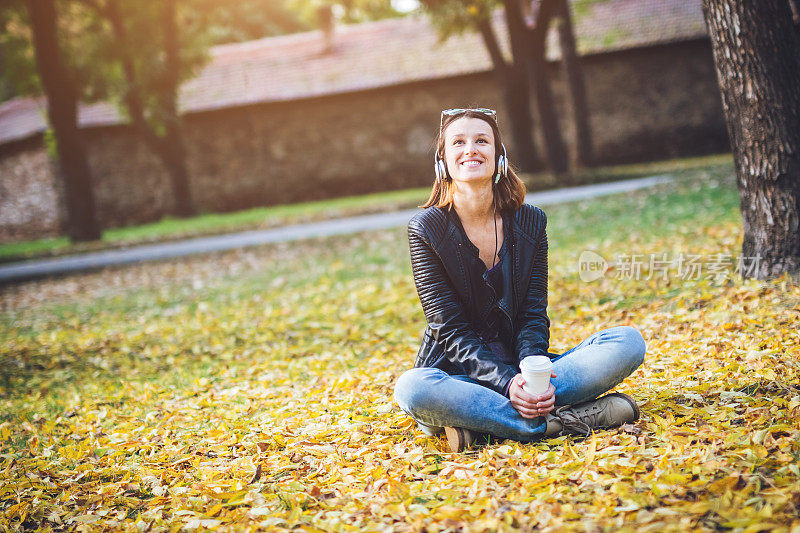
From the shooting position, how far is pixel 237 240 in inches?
582

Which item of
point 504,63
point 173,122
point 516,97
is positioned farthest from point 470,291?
point 173,122

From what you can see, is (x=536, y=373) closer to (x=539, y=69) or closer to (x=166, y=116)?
(x=539, y=69)

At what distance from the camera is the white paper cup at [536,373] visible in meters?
2.92

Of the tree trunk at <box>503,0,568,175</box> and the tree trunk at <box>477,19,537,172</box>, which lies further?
the tree trunk at <box>477,19,537,172</box>

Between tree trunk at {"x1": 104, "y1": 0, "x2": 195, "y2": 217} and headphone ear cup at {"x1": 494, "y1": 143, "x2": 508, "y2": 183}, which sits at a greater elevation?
tree trunk at {"x1": 104, "y1": 0, "x2": 195, "y2": 217}

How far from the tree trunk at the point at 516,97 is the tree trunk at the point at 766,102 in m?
12.2

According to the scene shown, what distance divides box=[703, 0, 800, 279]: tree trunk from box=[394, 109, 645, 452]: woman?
2.56m

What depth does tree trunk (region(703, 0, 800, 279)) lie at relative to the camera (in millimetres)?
5066

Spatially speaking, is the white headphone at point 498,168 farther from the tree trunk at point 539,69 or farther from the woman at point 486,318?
the tree trunk at point 539,69

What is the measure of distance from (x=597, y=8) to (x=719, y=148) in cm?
712

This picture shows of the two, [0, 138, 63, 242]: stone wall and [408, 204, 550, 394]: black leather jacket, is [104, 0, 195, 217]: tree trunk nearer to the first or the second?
[0, 138, 63, 242]: stone wall

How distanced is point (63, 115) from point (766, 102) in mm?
15846

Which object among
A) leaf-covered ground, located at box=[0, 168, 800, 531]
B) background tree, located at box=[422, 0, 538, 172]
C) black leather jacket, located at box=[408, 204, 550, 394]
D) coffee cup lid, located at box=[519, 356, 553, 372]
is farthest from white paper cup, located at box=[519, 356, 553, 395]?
background tree, located at box=[422, 0, 538, 172]

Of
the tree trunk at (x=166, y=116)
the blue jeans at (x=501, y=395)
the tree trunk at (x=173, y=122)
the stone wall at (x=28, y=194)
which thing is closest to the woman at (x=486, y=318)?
the blue jeans at (x=501, y=395)
